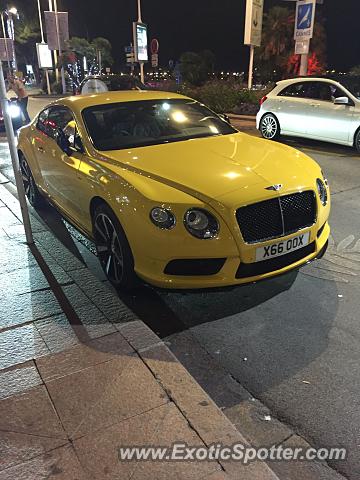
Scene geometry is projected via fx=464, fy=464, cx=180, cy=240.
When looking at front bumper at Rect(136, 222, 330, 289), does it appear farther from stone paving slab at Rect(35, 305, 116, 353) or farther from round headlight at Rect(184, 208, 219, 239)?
stone paving slab at Rect(35, 305, 116, 353)

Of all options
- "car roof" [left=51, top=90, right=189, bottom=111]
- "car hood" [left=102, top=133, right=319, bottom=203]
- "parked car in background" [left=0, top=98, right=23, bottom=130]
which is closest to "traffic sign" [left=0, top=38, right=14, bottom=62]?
"parked car in background" [left=0, top=98, right=23, bottom=130]

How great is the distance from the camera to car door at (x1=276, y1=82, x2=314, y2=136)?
34.2 ft

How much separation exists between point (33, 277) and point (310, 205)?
2558mm

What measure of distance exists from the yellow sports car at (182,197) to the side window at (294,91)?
640cm

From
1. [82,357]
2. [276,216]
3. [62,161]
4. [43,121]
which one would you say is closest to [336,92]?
[43,121]

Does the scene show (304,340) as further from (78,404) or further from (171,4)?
(171,4)

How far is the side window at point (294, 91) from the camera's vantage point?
10.6m

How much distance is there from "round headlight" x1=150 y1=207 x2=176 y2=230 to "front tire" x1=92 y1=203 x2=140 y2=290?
1.37ft

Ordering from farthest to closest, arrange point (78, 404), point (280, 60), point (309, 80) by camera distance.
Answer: point (280, 60), point (309, 80), point (78, 404)

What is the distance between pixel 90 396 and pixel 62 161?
2.94 metres

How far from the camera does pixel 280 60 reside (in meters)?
31.1

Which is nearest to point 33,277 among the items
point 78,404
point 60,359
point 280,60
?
point 60,359

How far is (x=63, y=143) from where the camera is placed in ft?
15.8

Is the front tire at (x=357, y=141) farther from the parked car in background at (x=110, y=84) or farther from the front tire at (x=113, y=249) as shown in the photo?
the parked car in background at (x=110, y=84)
